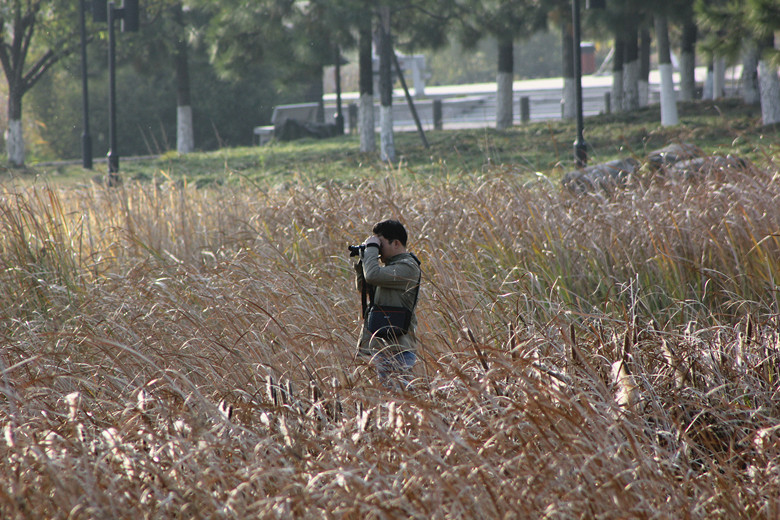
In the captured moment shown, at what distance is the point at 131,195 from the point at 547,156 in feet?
29.7

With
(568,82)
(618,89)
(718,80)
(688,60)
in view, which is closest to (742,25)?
(618,89)

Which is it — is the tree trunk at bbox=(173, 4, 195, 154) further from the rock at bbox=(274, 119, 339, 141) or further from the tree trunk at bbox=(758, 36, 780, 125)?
the tree trunk at bbox=(758, 36, 780, 125)

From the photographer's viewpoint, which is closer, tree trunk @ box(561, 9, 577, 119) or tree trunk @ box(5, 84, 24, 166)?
tree trunk @ box(561, 9, 577, 119)

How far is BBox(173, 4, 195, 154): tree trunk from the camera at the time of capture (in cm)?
2502

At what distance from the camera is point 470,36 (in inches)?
776

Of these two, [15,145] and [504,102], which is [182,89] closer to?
[15,145]

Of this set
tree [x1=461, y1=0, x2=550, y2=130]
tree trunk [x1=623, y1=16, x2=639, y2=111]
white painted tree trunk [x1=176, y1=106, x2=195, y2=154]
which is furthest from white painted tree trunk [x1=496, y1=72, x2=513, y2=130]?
white painted tree trunk [x1=176, y1=106, x2=195, y2=154]

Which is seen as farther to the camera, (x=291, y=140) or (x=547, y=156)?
(x=291, y=140)

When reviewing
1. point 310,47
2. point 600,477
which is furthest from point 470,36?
point 600,477

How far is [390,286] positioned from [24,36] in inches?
961

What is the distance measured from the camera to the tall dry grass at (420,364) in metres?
2.61

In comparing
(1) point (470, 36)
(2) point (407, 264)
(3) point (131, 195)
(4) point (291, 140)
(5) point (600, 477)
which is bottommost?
(5) point (600, 477)

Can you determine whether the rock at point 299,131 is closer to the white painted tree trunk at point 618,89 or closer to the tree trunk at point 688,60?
the white painted tree trunk at point 618,89

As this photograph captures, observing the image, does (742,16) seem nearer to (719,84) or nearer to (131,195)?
(131,195)
